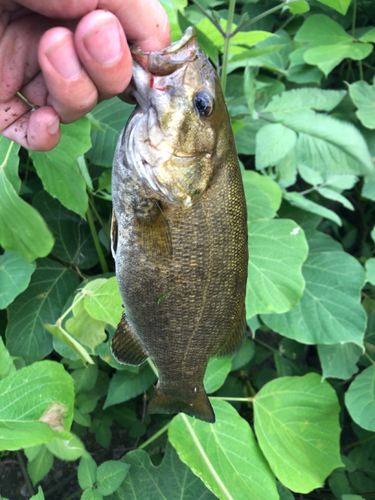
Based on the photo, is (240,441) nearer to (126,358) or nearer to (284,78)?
(126,358)

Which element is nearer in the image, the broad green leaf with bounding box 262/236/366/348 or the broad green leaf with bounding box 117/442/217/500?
the broad green leaf with bounding box 117/442/217/500

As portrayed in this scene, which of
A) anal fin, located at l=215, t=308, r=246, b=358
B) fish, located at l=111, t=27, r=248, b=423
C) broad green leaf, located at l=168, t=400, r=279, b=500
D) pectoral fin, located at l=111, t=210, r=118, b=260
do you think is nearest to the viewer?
fish, located at l=111, t=27, r=248, b=423

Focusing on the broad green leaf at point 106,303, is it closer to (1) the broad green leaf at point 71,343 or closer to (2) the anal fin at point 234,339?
(1) the broad green leaf at point 71,343

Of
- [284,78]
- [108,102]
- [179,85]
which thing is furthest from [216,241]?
[284,78]

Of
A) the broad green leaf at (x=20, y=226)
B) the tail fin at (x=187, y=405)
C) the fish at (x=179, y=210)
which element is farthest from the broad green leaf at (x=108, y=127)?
the tail fin at (x=187, y=405)

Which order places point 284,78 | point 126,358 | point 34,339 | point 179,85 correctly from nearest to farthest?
point 179,85
point 126,358
point 34,339
point 284,78

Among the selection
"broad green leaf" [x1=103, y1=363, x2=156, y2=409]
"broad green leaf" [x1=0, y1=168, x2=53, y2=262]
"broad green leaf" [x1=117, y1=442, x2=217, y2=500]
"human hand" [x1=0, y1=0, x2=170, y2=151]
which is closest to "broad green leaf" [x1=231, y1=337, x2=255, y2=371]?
"broad green leaf" [x1=103, y1=363, x2=156, y2=409]

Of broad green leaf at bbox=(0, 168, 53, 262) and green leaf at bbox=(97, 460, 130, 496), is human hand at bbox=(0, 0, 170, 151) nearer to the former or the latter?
broad green leaf at bbox=(0, 168, 53, 262)
